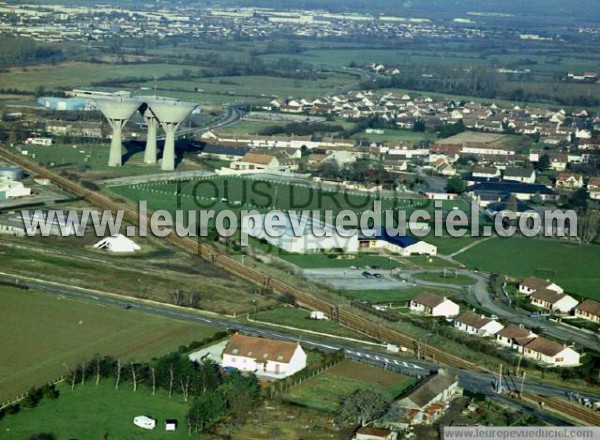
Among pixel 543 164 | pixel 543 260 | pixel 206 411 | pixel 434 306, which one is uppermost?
pixel 206 411

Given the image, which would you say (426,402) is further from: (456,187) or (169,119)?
(169,119)

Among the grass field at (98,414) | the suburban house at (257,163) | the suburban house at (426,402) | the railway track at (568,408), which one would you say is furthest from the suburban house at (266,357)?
the suburban house at (257,163)

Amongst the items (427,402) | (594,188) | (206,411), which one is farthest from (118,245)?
(594,188)

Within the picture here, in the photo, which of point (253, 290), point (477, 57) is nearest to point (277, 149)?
point (253, 290)

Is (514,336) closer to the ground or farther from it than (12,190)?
farther from it

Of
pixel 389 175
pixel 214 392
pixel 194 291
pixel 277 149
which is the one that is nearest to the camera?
pixel 214 392

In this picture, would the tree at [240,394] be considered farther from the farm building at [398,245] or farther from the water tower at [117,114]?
the water tower at [117,114]

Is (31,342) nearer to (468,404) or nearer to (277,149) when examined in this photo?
(468,404)
